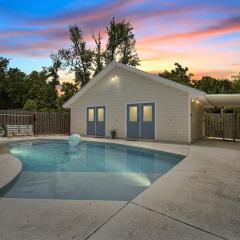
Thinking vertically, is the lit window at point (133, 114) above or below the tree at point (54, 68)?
below

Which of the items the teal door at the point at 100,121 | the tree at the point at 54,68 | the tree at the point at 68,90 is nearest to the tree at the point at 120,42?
the tree at the point at 68,90

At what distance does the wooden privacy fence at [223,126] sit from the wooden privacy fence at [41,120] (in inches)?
407

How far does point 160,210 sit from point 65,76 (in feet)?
104

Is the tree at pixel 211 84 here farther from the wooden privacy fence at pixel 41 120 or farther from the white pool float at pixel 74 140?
the white pool float at pixel 74 140

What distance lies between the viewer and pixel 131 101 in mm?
15195

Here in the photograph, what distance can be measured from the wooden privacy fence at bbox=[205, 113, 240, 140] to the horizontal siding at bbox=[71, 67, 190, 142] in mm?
4449

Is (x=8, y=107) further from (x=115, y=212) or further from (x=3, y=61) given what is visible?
(x=115, y=212)

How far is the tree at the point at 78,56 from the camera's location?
31.5m

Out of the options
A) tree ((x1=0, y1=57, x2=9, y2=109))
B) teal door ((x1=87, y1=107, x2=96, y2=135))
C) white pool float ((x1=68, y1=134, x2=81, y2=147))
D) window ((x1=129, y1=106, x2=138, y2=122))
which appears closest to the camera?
white pool float ((x1=68, y1=134, x2=81, y2=147))

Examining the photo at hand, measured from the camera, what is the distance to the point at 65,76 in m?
33.6

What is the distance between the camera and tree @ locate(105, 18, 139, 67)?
104ft

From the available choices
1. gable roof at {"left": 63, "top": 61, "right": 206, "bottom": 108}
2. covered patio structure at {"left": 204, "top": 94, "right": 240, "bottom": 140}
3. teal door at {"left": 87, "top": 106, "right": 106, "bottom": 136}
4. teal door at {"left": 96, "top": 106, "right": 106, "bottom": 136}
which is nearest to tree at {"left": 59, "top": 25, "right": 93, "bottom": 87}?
gable roof at {"left": 63, "top": 61, "right": 206, "bottom": 108}

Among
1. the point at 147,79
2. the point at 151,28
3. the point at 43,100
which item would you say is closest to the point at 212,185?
the point at 147,79

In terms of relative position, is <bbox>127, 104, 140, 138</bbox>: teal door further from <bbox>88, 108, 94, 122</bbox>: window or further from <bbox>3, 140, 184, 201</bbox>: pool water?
<bbox>3, 140, 184, 201</bbox>: pool water
